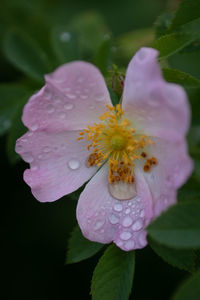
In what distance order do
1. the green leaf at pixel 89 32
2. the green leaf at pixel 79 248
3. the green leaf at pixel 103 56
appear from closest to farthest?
the green leaf at pixel 79 248 < the green leaf at pixel 103 56 < the green leaf at pixel 89 32

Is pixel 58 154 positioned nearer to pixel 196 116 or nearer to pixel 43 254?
pixel 196 116

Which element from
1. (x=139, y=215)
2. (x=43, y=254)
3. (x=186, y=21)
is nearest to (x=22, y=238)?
(x=43, y=254)

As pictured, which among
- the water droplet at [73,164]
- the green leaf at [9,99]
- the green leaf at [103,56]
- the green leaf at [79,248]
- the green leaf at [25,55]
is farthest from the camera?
the green leaf at [25,55]

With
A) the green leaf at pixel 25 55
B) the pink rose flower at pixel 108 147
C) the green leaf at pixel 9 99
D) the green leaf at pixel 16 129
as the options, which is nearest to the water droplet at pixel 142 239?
the pink rose flower at pixel 108 147

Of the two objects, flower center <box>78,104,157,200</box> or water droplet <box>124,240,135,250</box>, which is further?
flower center <box>78,104,157,200</box>

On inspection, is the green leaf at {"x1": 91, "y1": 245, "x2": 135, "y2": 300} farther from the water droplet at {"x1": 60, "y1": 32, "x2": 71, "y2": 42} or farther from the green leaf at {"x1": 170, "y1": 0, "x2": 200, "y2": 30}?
the water droplet at {"x1": 60, "y1": 32, "x2": 71, "y2": 42}

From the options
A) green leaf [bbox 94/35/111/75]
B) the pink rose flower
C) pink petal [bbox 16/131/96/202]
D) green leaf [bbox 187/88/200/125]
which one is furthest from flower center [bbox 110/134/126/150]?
green leaf [bbox 94/35/111/75]

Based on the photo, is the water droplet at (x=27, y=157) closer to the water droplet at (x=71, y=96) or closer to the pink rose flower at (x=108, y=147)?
the pink rose flower at (x=108, y=147)
